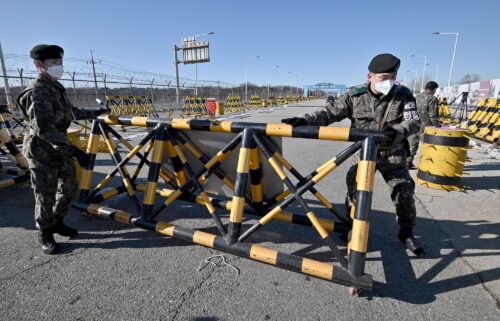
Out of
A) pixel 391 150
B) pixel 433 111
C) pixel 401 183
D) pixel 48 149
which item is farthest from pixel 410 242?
pixel 433 111

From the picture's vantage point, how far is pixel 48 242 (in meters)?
2.88

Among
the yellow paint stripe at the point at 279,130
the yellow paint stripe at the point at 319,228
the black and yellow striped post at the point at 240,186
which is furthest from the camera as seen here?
the black and yellow striped post at the point at 240,186

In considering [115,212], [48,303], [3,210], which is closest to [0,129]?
[3,210]

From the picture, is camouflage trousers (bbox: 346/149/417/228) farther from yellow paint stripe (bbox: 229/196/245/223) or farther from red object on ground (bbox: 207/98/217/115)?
red object on ground (bbox: 207/98/217/115)

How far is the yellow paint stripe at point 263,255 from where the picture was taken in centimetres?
241

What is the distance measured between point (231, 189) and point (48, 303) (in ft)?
6.49

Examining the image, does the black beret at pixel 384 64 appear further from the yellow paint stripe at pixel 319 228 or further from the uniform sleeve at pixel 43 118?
the uniform sleeve at pixel 43 118

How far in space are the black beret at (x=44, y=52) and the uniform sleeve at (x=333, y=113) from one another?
104 inches

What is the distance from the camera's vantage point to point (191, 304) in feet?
7.13

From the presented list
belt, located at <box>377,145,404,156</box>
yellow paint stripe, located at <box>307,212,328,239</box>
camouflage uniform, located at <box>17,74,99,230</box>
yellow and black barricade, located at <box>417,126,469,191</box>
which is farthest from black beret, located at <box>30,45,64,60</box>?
yellow and black barricade, located at <box>417,126,469,191</box>

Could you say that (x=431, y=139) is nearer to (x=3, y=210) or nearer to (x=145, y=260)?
(x=145, y=260)

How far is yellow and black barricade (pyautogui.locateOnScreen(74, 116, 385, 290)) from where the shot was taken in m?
2.20

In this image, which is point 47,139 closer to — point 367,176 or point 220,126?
point 220,126

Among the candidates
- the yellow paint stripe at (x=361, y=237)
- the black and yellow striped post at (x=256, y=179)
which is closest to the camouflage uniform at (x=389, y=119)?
the black and yellow striped post at (x=256, y=179)
